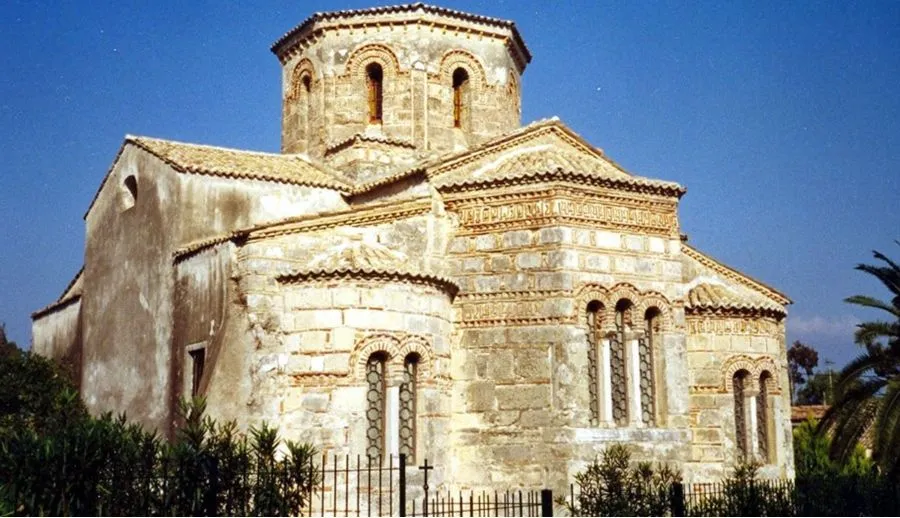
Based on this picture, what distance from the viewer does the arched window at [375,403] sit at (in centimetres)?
1168

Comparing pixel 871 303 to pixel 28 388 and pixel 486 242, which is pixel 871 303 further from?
pixel 28 388

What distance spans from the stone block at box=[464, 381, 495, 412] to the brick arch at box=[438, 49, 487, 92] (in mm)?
6403

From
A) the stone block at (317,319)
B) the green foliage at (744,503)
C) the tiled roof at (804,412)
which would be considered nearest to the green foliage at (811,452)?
the tiled roof at (804,412)

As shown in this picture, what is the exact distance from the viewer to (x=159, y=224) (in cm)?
1459

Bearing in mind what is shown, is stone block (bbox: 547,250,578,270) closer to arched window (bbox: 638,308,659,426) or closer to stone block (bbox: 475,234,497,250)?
stone block (bbox: 475,234,497,250)

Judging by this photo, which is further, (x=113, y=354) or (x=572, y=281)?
(x=113, y=354)

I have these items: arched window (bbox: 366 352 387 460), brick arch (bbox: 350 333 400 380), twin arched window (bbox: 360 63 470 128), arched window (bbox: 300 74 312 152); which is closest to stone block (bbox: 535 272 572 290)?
brick arch (bbox: 350 333 400 380)

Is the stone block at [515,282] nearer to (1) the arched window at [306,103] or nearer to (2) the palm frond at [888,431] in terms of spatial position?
(2) the palm frond at [888,431]

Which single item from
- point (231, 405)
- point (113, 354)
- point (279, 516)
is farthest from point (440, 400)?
point (113, 354)

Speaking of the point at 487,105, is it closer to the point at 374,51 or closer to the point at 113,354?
the point at 374,51

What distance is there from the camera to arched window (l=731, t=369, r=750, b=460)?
1405 cm

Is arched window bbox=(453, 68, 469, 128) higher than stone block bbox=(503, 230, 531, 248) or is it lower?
higher

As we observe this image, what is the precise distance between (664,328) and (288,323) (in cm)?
505

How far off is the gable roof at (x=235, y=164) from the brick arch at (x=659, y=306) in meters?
5.25
